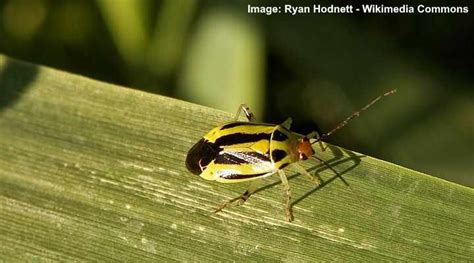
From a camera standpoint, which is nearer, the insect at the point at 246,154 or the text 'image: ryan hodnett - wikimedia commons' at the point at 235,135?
the text 'image: ryan hodnett - wikimedia commons' at the point at 235,135

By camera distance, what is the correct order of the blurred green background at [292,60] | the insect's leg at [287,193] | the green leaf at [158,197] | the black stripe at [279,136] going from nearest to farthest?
the green leaf at [158,197]
the insect's leg at [287,193]
the black stripe at [279,136]
the blurred green background at [292,60]

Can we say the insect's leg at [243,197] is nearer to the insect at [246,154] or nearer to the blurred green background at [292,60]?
the insect at [246,154]

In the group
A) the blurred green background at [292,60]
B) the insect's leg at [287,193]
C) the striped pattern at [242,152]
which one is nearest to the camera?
the insect's leg at [287,193]

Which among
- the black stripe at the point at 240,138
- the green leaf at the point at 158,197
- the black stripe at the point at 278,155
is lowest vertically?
the green leaf at the point at 158,197

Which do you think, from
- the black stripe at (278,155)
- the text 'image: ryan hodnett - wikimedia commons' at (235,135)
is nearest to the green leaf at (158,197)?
the text 'image: ryan hodnett - wikimedia commons' at (235,135)

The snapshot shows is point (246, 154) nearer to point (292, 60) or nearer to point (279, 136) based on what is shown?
point (279, 136)

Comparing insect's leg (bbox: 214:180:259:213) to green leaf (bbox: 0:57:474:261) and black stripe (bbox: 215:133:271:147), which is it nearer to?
green leaf (bbox: 0:57:474:261)

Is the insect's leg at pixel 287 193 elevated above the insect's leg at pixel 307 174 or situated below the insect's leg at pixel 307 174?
below
